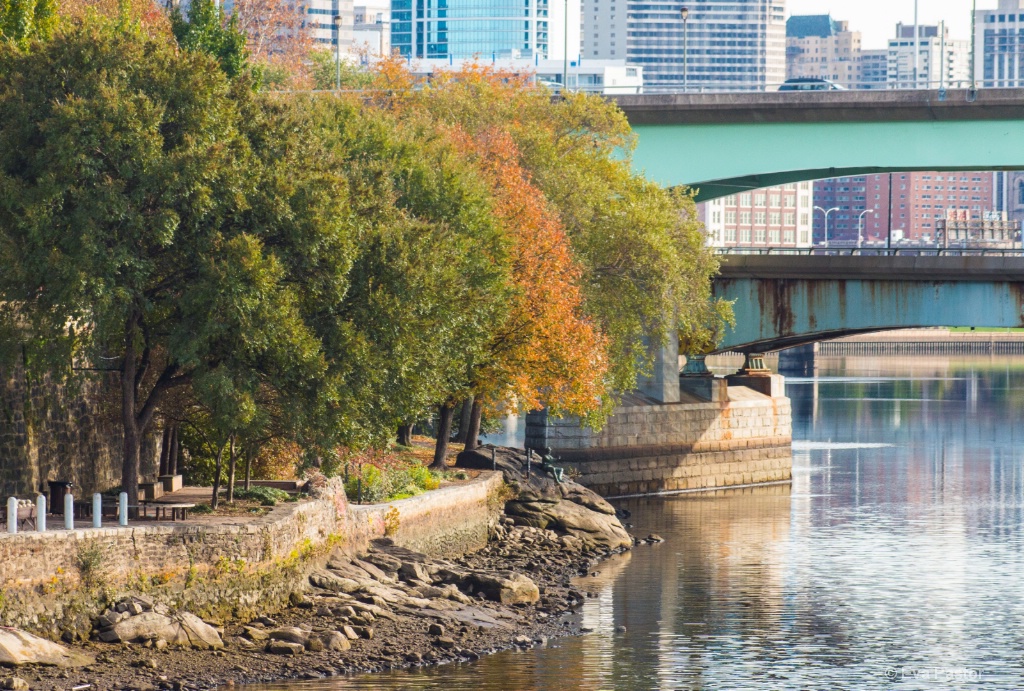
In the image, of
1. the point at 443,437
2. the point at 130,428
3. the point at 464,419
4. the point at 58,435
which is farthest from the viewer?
the point at 464,419

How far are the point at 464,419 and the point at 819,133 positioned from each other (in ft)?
51.8

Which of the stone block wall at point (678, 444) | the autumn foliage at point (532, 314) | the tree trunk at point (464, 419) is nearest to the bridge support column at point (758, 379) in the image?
the stone block wall at point (678, 444)

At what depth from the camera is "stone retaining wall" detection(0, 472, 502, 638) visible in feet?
92.6

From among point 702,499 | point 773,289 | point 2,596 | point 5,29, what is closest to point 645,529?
point 702,499

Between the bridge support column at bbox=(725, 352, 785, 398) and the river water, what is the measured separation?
3.66m

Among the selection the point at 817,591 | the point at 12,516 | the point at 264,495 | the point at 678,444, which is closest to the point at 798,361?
the point at 678,444

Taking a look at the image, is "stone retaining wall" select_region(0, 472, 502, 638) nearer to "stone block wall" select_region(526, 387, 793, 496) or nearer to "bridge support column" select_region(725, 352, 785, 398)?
"stone block wall" select_region(526, 387, 793, 496)

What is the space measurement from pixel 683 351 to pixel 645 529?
1714cm

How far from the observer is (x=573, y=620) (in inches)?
1443

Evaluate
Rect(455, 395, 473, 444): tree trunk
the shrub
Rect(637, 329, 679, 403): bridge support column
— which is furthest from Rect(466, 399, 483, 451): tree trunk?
the shrub

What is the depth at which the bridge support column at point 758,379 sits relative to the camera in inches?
2808

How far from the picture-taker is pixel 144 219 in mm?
31734

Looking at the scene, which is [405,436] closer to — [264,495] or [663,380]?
[663,380]

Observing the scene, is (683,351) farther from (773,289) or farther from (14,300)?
(14,300)
